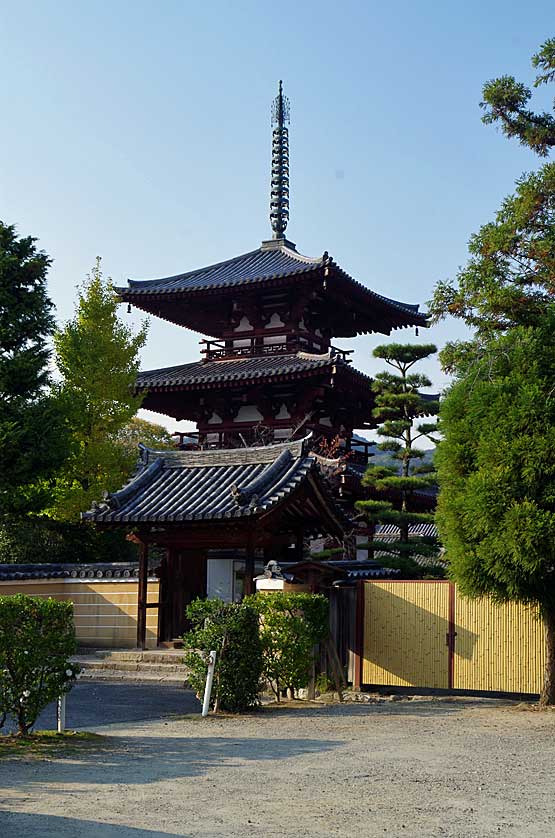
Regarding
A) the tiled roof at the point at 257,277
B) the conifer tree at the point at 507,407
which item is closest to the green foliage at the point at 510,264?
the conifer tree at the point at 507,407

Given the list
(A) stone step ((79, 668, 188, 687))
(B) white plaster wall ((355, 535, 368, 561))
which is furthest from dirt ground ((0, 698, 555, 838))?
(B) white plaster wall ((355, 535, 368, 561))

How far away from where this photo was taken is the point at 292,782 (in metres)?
7.54

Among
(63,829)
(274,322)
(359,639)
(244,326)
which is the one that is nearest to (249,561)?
(359,639)

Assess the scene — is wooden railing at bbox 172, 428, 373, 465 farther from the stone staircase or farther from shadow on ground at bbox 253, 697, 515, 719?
shadow on ground at bbox 253, 697, 515, 719

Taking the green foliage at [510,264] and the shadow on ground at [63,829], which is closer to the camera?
the shadow on ground at [63,829]

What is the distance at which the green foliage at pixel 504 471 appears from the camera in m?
12.2

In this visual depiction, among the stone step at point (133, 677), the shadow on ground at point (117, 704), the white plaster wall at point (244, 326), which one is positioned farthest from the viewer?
the white plaster wall at point (244, 326)

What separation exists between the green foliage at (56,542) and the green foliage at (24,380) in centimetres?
391

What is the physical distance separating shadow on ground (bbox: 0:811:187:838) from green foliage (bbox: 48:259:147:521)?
2043 cm

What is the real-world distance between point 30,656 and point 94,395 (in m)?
19.3

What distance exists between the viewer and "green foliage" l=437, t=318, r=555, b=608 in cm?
1218

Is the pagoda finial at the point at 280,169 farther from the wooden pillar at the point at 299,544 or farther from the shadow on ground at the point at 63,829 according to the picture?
the shadow on ground at the point at 63,829

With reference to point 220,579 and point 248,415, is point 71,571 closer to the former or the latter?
point 220,579

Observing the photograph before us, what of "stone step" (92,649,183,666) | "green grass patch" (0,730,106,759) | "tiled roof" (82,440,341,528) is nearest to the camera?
"green grass patch" (0,730,106,759)
